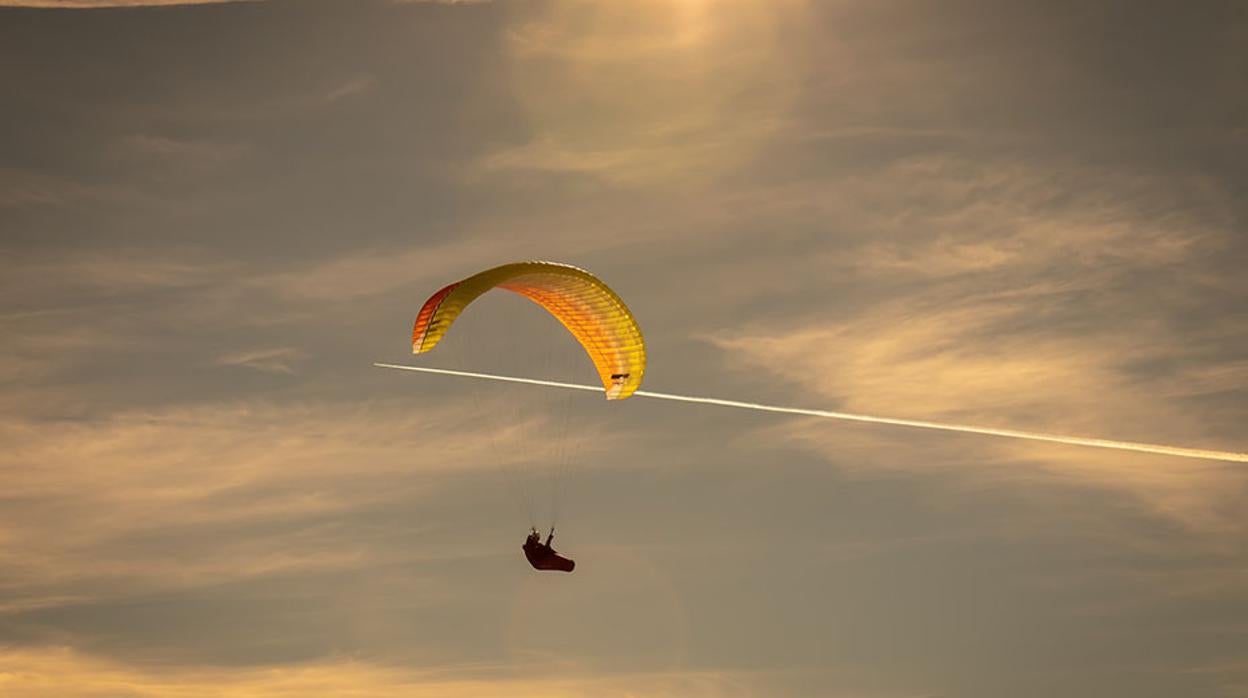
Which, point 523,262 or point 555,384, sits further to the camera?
point 523,262

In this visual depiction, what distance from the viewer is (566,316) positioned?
74.2m

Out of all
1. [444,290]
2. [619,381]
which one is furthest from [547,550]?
[444,290]

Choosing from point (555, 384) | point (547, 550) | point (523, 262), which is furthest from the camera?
point (547, 550)

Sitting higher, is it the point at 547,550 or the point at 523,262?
the point at 523,262

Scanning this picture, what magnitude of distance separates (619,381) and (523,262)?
30.1 feet

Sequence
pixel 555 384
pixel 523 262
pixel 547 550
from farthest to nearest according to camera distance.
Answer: pixel 547 550 → pixel 523 262 → pixel 555 384

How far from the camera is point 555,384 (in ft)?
192

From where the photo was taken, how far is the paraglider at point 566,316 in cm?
6838

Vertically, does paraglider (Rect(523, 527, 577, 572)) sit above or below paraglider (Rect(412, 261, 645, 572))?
below

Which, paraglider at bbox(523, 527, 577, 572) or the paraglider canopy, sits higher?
the paraglider canopy

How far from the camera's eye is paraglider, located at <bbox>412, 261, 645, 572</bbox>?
6838 centimetres

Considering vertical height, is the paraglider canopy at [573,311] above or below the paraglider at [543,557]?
above

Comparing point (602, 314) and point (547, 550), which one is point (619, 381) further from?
point (547, 550)

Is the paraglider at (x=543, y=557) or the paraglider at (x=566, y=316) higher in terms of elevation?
the paraglider at (x=566, y=316)
